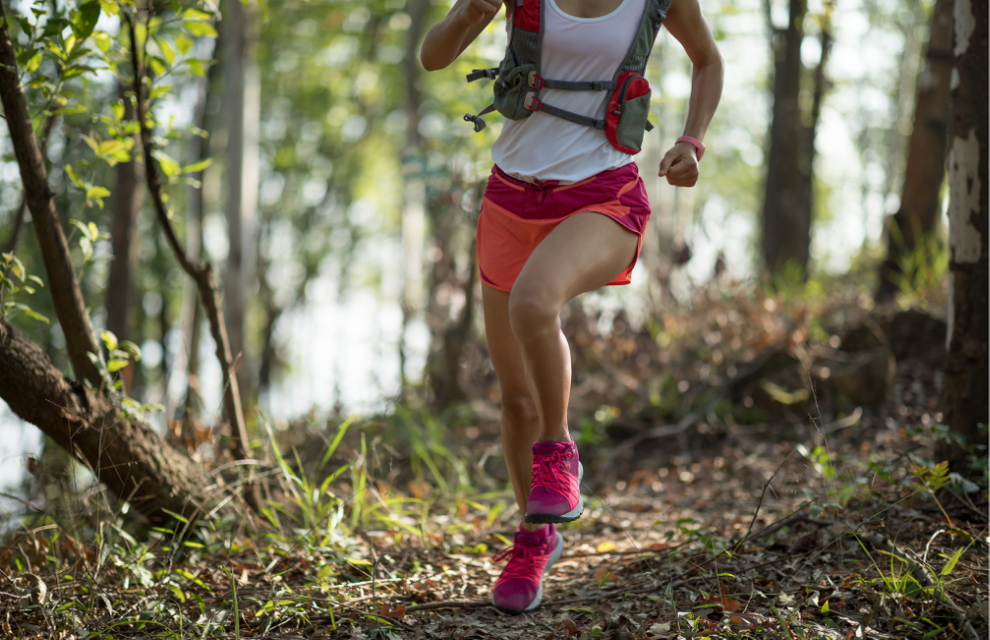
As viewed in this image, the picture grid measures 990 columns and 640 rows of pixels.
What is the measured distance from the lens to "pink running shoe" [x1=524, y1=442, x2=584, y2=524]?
1996mm

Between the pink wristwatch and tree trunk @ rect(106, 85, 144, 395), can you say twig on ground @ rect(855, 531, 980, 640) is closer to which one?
the pink wristwatch

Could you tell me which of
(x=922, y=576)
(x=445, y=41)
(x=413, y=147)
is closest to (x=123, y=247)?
(x=413, y=147)

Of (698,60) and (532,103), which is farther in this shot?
(698,60)

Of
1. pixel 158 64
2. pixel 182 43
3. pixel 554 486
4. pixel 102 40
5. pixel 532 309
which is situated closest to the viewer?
pixel 532 309

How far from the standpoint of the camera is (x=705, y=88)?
2297mm

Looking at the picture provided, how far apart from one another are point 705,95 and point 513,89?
0.65 meters

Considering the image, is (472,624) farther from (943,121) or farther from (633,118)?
(943,121)

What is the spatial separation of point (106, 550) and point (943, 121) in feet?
21.3

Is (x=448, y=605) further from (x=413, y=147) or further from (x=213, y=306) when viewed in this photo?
(x=413, y=147)

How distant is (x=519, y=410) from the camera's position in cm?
243

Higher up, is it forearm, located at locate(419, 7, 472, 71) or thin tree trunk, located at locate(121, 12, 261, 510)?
forearm, located at locate(419, 7, 472, 71)

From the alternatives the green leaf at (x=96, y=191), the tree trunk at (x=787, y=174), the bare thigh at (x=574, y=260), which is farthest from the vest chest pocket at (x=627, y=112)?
the tree trunk at (x=787, y=174)

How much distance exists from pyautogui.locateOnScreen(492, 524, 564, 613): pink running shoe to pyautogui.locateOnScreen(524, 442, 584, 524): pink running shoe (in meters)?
0.43

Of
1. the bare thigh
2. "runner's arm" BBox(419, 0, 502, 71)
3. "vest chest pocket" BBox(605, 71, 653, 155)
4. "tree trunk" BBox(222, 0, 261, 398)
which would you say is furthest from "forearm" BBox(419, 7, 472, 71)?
"tree trunk" BBox(222, 0, 261, 398)
